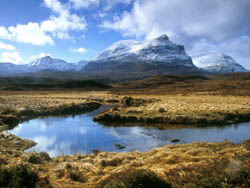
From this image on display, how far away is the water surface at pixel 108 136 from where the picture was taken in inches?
819

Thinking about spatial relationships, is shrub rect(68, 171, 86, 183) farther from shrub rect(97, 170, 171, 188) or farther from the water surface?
the water surface

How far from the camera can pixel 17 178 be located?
884 centimetres

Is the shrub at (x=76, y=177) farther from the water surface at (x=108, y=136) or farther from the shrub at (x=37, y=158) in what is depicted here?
the water surface at (x=108, y=136)

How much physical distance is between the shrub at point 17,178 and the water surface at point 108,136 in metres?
9.35

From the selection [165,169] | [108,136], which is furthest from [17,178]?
[108,136]

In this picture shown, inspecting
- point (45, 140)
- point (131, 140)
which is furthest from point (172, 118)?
point (45, 140)

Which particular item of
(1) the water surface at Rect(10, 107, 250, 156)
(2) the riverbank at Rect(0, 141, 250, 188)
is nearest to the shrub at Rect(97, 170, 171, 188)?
(2) the riverbank at Rect(0, 141, 250, 188)

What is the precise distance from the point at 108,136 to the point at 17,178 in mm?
16430

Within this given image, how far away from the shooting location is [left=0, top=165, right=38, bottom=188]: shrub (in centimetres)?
858

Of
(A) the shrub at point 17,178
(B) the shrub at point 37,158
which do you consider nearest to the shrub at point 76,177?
(A) the shrub at point 17,178

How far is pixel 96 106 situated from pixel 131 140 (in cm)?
3138

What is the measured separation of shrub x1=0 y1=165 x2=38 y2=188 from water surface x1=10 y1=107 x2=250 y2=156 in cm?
935

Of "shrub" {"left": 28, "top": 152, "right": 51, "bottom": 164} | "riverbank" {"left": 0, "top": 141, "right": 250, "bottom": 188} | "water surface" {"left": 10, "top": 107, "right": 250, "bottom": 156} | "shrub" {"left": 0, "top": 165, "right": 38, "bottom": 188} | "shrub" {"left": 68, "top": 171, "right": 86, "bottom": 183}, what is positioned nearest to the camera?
"riverbank" {"left": 0, "top": 141, "right": 250, "bottom": 188}

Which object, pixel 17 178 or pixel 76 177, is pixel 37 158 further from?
pixel 17 178
